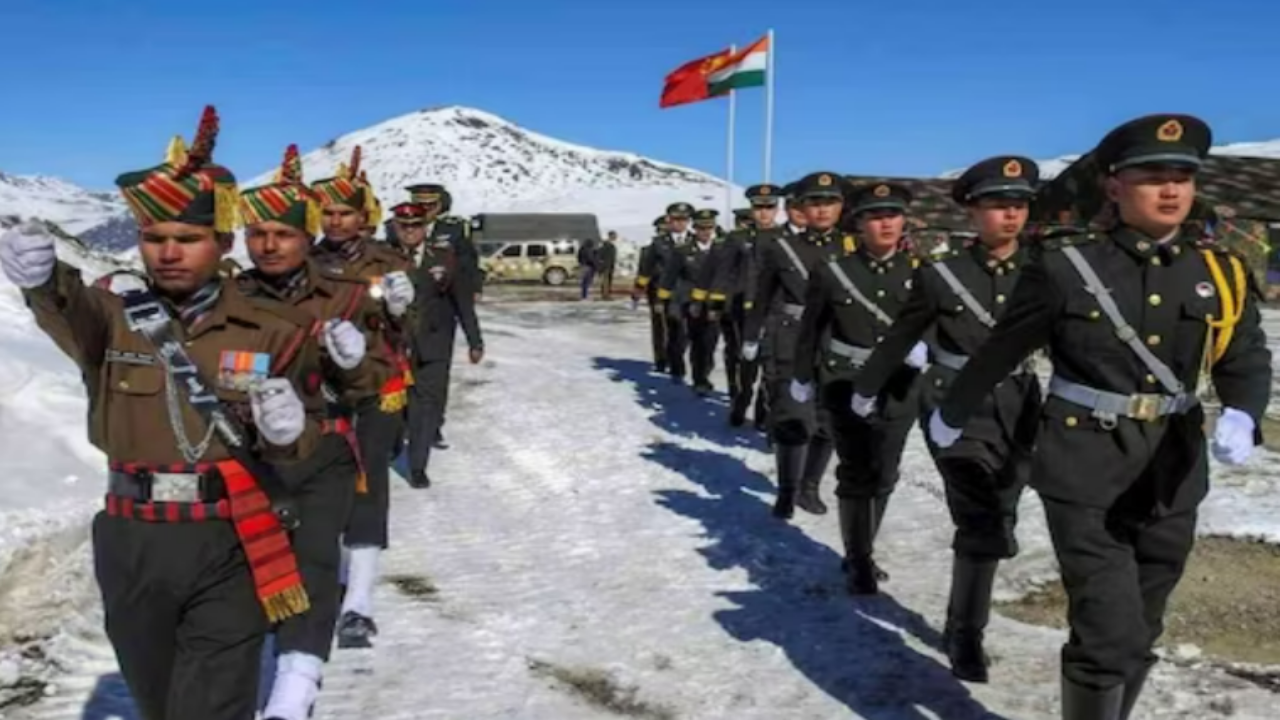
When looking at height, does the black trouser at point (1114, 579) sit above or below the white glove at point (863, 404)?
below

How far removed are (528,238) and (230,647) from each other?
→ 1621 inches

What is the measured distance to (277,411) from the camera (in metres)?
2.96

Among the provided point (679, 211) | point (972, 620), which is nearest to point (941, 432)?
point (972, 620)

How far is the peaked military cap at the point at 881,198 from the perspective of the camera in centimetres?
612

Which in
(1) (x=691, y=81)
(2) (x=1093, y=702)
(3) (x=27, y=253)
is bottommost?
(2) (x=1093, y=702)

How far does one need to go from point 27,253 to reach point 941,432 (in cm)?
299

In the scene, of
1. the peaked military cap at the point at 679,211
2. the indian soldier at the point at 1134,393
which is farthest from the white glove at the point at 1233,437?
the peaked military cap at the point at 679,211

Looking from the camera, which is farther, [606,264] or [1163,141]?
[606,264]

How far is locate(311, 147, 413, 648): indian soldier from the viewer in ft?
17.8

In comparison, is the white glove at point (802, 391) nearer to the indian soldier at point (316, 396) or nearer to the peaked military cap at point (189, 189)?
the indian soldier at point (316, 396)

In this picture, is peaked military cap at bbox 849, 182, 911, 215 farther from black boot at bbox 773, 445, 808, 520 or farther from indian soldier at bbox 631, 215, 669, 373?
indian soldier at bbox 631, 215, 669, 373

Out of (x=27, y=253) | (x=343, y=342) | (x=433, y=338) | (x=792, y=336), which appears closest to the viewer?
(x=27, y=253)

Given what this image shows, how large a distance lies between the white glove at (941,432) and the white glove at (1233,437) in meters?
0.85

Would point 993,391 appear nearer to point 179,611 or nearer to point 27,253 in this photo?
point 179,611
